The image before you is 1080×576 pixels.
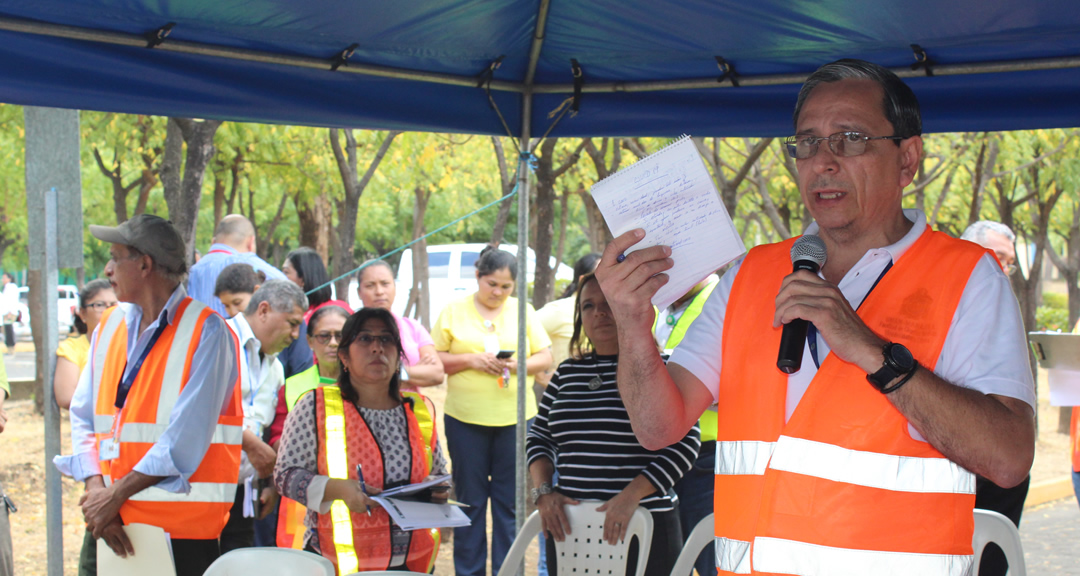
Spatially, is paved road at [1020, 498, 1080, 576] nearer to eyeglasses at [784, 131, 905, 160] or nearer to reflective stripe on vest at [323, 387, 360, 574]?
reflective stripe on vest at [323, 387, 360, 574]

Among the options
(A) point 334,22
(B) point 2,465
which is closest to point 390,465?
(A) point 334,22

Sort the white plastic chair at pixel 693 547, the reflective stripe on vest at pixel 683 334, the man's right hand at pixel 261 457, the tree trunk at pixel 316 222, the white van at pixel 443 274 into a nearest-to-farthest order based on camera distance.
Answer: the white plastic chair at pixel 693 547 → the man's right hand at pixel 261 457 → the reflective stripe on vest at pixel 683 334 → the tree trunk at pixel 316 222 → the white van at pixel 443 274

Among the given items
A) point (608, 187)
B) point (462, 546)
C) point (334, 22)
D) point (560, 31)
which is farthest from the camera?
point (462, 546)

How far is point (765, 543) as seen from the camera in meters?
1.83

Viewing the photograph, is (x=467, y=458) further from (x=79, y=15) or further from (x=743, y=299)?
(x=743, y=299)

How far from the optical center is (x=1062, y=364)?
13.7ft

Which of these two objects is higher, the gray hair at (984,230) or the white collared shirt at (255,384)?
the gray hair at (984,230)

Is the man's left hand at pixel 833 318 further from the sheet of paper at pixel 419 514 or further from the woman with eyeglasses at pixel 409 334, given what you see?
the woman with eyeglasses at pixel 409 334

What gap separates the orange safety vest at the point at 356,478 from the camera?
3.53 meters

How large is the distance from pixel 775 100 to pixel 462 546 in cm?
327


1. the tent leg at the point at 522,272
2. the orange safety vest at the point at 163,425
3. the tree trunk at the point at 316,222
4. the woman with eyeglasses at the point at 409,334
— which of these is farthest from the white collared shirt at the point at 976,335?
the tree trunk at the point at 316,222

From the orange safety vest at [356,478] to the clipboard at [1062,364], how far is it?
2.88 m

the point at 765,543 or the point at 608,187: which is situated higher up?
the point at 608,187

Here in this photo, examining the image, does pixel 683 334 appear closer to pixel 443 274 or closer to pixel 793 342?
pixel 793 342
